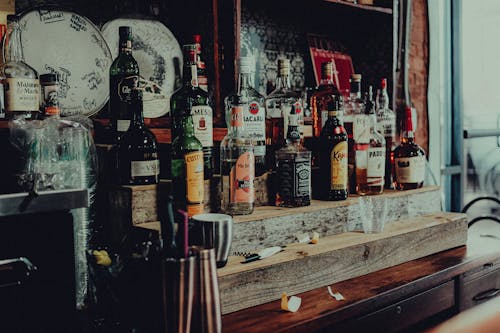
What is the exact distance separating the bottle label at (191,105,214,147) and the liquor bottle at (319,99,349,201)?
1.47ft

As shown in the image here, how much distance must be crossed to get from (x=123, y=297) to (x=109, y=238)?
0.41 metres

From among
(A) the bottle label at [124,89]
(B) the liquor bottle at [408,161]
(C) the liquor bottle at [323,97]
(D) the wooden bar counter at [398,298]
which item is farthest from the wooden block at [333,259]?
(A) the bottle label at [124,89]

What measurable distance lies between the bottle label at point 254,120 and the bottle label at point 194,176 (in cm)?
32

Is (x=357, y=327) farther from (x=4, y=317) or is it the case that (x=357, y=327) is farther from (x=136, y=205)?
(x=4, y=317)

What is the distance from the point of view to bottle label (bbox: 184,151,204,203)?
1.41 meters

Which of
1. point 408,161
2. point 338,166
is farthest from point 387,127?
point 338,166

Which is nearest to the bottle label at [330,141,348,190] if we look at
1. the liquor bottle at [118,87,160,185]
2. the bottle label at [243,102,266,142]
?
the bottle label at [243,102,266,142]

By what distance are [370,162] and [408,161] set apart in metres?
0.21

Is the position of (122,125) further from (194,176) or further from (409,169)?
(409,169)

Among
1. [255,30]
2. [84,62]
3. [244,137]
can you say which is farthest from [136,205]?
[255,30]

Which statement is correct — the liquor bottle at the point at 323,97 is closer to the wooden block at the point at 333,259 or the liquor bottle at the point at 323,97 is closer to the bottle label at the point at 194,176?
the wooden block at the point at 333,259

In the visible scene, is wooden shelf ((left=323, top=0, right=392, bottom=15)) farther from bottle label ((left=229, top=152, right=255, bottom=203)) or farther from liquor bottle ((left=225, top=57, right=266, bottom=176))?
bottle label ((left=229, top=152, right=255, bottom=203))

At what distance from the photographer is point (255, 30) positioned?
2.30 meters

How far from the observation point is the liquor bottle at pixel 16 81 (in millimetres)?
1397
